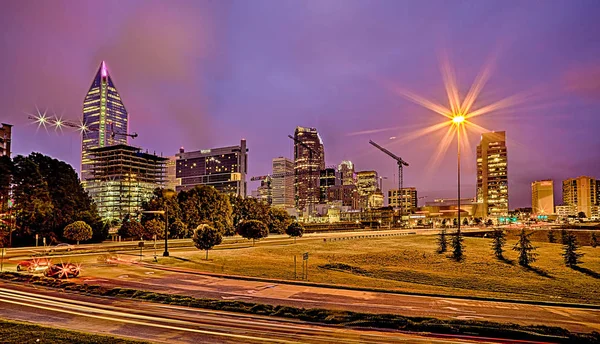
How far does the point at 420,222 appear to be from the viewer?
18938 cm

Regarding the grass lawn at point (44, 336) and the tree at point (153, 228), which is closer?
the grass lawn at point (44, 336)

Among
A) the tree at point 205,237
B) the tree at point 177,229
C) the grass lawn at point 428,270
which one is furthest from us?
the tree at point 177,229

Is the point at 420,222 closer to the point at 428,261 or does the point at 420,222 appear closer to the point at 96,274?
the point at 428,261

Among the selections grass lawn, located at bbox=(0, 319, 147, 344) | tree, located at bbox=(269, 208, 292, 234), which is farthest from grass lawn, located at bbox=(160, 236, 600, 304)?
tree, located at bbox=(269, 208, 292, 234)

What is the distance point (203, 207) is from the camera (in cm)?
7756

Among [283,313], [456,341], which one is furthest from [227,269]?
[456,341]

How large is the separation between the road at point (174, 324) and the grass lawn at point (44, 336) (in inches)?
44.4

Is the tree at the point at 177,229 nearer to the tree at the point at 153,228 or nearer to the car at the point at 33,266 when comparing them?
the tree at the point at 153,228

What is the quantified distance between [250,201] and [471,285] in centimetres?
6655

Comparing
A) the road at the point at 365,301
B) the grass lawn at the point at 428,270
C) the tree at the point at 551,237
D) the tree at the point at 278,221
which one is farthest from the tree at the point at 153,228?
the tree at the point at 551,237

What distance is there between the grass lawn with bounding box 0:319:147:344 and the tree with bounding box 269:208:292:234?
2952 inches

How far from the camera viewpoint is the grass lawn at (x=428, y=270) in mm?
30219

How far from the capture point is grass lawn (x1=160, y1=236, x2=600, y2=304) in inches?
1190

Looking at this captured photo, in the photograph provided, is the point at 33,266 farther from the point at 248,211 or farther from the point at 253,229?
the point at 248,211
